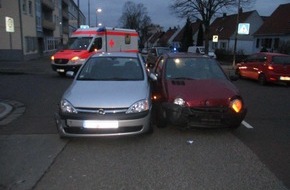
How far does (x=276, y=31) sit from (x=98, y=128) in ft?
132

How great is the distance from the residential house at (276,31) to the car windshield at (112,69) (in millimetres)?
35056

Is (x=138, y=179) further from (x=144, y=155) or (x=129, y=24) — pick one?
(x=129, y=24)

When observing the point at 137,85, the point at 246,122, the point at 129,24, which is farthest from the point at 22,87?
the point at 129,24

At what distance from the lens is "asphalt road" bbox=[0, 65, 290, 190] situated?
454 cm

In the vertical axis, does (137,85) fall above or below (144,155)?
above

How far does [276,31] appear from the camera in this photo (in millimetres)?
41656

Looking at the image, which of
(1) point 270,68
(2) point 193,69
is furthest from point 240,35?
(2) point 193,69

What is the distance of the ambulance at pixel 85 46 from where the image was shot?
1773cm

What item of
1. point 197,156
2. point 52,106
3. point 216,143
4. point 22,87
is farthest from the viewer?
Result: point 22,87

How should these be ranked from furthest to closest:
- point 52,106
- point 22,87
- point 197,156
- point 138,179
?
point 22,87 → point 52,106 → point 197,156 → point 138,179

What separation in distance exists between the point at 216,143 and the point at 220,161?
958 millimetres

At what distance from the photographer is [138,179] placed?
15.2 feet

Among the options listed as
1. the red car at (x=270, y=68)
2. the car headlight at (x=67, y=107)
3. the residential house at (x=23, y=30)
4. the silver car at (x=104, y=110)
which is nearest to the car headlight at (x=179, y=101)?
the silver car at (x=104, y=110)

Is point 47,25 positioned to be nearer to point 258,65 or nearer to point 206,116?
point 258,65
